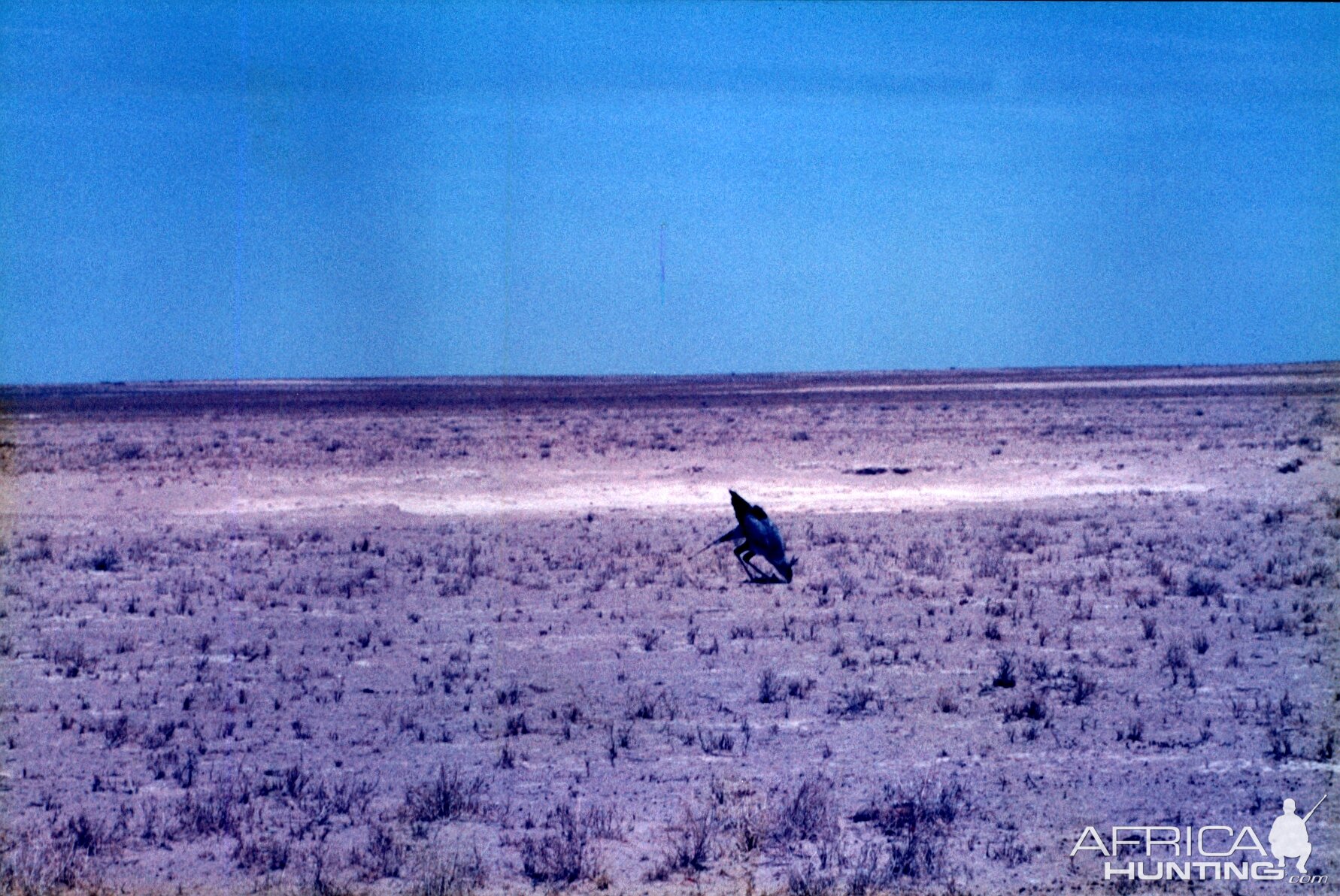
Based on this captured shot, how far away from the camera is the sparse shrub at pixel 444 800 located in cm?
736

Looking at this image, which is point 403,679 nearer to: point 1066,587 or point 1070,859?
point 1070,859

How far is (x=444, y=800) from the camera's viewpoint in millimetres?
7469

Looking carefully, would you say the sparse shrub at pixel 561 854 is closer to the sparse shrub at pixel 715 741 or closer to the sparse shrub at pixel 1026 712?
the sparse shrub at pixel 715 741

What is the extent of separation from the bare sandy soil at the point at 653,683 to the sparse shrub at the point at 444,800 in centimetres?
2

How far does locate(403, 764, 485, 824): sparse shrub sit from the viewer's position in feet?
24.1

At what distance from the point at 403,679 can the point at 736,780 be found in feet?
12.4

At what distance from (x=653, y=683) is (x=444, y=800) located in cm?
323

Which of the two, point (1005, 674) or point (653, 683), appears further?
point (653, 683)

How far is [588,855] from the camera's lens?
6723 mm

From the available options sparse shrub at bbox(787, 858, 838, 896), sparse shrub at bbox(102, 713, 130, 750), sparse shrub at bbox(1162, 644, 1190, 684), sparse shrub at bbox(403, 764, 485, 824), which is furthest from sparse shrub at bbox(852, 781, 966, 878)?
sparse shrub at bbox(102, 713, 130, 750)

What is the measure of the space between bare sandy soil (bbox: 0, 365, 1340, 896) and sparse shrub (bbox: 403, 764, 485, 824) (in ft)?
0.07

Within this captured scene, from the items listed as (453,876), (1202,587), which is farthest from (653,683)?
(1202,587)

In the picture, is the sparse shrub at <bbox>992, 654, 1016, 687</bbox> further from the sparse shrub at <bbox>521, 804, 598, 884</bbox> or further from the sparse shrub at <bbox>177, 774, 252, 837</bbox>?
the sparse shrub at <bbox>177, 774, 252, 837</bbox>

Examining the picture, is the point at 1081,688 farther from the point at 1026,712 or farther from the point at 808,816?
the point at 808,816
